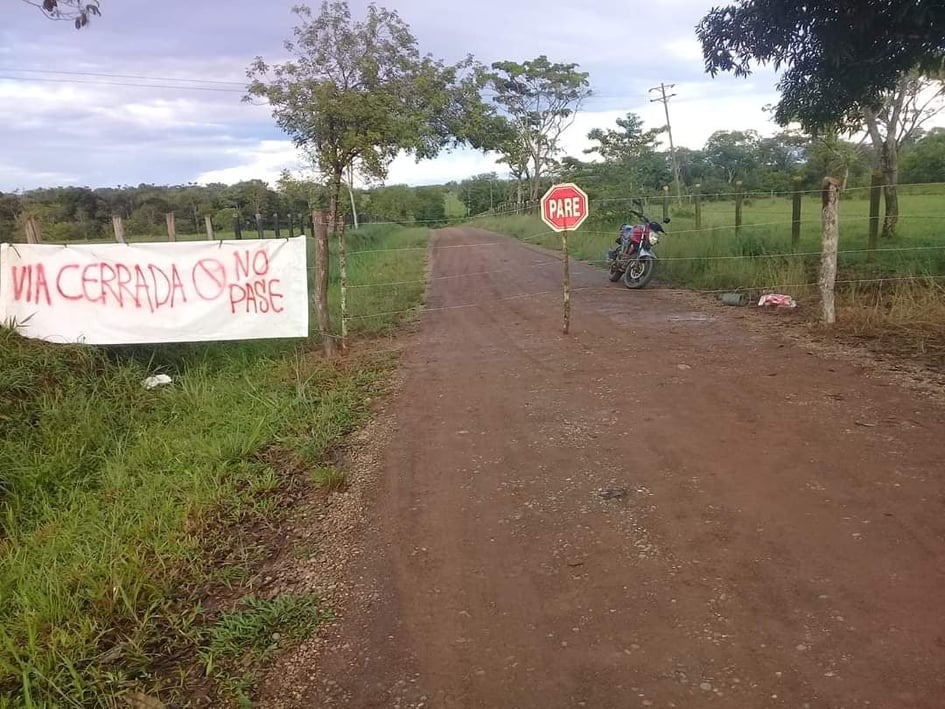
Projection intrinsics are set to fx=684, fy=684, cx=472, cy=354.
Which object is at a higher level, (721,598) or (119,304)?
(119,304)

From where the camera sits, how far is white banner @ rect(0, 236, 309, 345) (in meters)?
6.60

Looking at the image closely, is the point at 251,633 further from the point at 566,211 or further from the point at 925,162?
the point at 925,162

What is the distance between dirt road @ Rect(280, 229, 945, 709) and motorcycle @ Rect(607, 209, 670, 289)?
524 cm

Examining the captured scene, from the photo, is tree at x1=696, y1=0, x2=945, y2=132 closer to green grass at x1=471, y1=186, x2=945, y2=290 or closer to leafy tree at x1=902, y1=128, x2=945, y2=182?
green grass at x1=471, y1=186, x2=945, y2=290

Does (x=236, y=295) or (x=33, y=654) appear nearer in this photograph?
(x=33, y=654)

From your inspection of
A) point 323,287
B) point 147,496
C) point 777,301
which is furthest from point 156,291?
point 777,301

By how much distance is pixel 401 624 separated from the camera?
2906 mm

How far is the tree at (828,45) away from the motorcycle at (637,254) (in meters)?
2.94

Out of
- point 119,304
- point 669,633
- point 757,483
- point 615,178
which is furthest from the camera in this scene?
point 615,178

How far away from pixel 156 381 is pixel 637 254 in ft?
25.6

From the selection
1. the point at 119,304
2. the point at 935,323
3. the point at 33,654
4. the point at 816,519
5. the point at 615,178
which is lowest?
the point at 33,654

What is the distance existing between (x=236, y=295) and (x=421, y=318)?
3.38 meters

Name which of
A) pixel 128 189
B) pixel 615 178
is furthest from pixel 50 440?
pixel 128 189

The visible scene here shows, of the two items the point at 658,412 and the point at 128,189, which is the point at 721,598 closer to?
the point at 658,412
